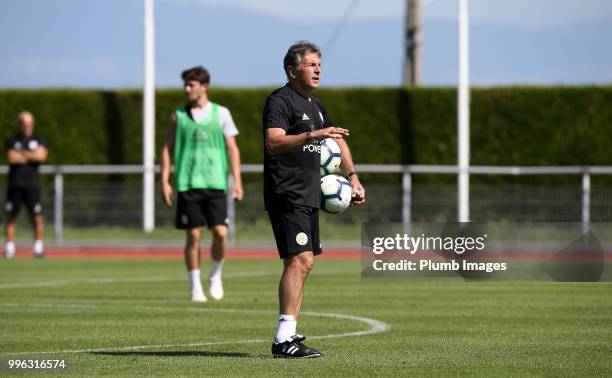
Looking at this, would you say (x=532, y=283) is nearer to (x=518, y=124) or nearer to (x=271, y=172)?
(x=271, y=172)

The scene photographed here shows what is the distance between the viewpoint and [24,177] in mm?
24000

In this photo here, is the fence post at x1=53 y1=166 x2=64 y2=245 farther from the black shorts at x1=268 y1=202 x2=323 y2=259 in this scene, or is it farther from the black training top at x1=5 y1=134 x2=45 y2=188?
the black shorts at x1=268 y1=202 x2=323 y2=259

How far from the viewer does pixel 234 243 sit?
→ 27422mm

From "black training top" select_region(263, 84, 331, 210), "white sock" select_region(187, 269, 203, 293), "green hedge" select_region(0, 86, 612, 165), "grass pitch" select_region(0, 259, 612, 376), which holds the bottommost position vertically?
"grass pitch" select_region(0, 259, 612, 376)

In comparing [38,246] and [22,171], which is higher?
[22,171]

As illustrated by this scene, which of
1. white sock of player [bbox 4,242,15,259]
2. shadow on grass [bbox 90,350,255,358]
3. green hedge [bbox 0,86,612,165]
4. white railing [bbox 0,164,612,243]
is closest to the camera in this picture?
shadow on grass [bbox 90,350,255,358]

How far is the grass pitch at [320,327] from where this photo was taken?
8.73m

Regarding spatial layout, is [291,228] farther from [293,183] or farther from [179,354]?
[179,354]

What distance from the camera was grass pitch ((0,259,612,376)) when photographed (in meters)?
8.73

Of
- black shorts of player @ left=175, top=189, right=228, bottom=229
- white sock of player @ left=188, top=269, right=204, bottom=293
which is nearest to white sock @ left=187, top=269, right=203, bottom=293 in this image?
white sock of player @ left=188, top=269, right=204, bottom=293

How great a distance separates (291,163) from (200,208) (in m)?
5.47

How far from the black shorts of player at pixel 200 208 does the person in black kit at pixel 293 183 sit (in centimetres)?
519

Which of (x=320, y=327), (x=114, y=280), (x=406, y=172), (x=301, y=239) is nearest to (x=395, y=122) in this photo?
(x=406, y=172)

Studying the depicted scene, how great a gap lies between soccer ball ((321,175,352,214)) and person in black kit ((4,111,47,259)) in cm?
1487
